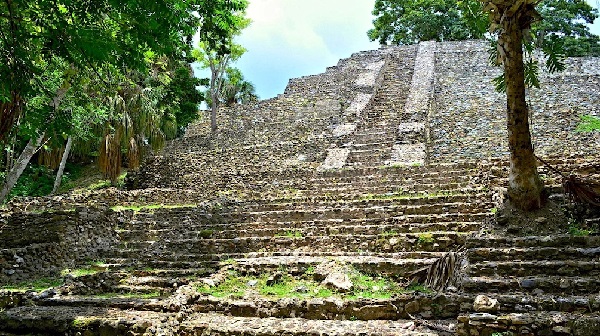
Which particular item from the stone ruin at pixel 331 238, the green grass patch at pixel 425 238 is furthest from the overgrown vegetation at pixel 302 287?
the green grass patch at pixel 425 238

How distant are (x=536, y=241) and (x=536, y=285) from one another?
78cm

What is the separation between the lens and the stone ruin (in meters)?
4.86

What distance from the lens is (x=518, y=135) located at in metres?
5.89

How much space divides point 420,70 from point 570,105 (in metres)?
7.66

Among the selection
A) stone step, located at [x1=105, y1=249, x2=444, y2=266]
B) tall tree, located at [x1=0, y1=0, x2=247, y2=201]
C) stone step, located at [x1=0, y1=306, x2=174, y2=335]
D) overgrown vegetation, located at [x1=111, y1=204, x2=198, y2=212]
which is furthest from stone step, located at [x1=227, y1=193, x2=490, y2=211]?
tall tree, located at [x1=0, y1=0, x2=247, y2=201]

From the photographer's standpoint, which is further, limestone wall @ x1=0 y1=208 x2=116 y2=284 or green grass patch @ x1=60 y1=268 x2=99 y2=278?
limestone wall @ x1=0 y1=208 x2=116 y2=284

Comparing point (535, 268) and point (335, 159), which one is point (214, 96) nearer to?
point (335, 159)

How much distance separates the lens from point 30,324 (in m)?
5.55

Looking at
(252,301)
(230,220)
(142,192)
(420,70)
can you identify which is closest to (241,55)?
(420,70)

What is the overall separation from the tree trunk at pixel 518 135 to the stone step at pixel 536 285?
1484 millimetres

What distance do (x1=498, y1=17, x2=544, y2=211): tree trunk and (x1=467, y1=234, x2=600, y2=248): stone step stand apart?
Result: 0.77 metres

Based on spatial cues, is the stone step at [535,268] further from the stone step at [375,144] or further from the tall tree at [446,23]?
the tall tree at [446,23]

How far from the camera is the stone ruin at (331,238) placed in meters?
4.86

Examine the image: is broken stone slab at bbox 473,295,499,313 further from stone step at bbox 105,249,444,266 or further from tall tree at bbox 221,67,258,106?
tall tree at bbox 221,67,258,106
